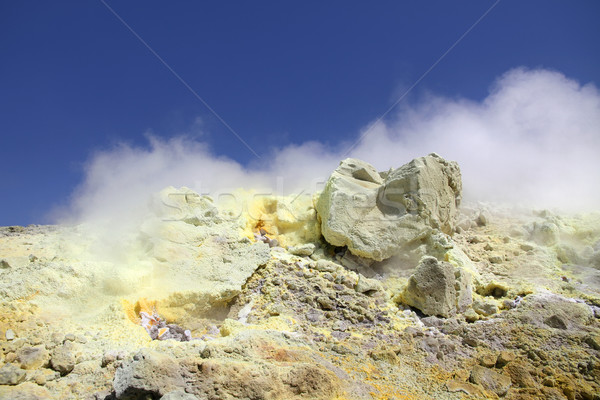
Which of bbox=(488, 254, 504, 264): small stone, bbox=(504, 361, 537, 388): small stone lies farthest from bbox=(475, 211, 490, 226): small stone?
bbox=(504, 361, 537, 388): small stone

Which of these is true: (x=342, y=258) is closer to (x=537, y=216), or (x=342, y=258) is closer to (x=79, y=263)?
(x=79, y=263)

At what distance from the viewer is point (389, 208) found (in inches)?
334

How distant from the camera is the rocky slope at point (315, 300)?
418 cm

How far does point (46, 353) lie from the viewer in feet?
14.6

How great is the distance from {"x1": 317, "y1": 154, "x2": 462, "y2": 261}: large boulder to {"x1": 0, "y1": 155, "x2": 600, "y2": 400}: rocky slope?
1.3 inches

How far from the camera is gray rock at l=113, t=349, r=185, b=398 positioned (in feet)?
11.7

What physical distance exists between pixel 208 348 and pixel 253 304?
2242 millimetres

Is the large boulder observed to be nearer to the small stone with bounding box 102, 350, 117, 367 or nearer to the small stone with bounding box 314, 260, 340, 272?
the small stone with bounding box 314, 260, 340, 272

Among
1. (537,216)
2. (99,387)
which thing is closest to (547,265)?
(537,216)

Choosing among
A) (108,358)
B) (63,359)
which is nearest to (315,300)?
(108,358)

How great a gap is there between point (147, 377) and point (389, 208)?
5.90 meters

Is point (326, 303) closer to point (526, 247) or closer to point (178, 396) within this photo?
point (178, 396)

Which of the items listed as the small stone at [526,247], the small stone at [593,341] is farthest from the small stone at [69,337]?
the small stone at [526,247]

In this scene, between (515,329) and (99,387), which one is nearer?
(99,387)
